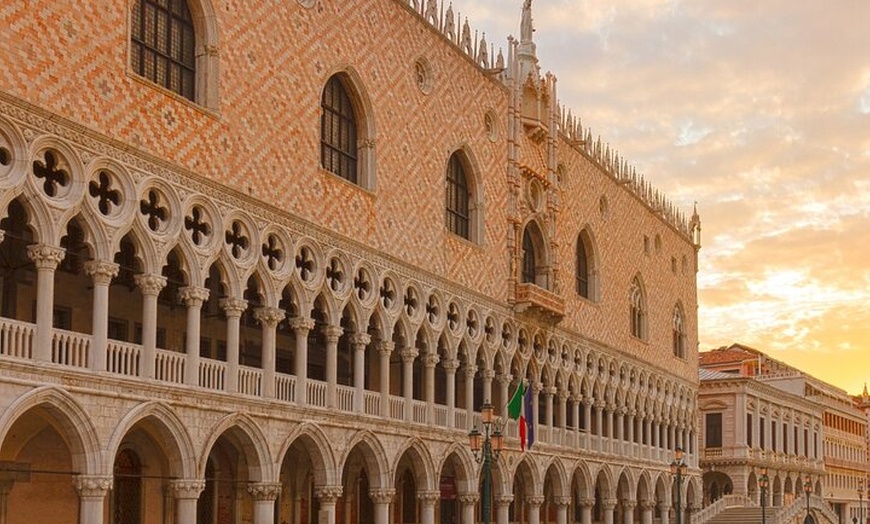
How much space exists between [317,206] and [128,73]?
5681 millimetres

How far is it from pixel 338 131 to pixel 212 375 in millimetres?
6641

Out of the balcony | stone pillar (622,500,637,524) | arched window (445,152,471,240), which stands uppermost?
arched window (445,152,471,240)

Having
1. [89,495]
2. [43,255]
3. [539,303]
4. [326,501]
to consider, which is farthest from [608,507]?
[43,255]

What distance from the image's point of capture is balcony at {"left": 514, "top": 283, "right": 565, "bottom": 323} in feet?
107

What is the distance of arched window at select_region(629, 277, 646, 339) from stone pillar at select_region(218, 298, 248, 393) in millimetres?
23606

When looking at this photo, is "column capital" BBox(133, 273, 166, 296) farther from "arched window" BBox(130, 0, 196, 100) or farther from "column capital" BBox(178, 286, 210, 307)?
"arched window" BBox(130, 0, 196, 100)

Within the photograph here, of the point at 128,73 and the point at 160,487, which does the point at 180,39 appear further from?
the point at 160,487

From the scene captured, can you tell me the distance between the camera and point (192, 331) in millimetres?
20281

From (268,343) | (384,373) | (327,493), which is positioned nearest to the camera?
(268,343)

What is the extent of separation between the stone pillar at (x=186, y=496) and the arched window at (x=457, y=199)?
11.5m

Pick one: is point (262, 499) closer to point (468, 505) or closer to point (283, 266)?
point (283, 266)

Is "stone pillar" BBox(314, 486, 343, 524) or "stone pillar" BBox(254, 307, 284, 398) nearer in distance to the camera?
"stone pillar" BBox(254, 307, 284, 398)

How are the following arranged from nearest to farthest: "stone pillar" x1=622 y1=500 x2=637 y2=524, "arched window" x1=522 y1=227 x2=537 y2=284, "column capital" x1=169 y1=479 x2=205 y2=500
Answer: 1. "column capital" x1=169 y1=479 x2=205 y2=500
2. "arched window" x1=522 y1=227 x2=537 y2=284
3. "stone pillar" x1=622 y1=500 x2=637 y2=524

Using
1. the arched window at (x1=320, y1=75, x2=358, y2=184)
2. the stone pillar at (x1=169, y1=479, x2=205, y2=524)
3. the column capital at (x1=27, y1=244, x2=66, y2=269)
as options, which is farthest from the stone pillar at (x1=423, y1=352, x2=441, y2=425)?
the column capital at (x1=27, y1=244, x2=66, y2=269)
